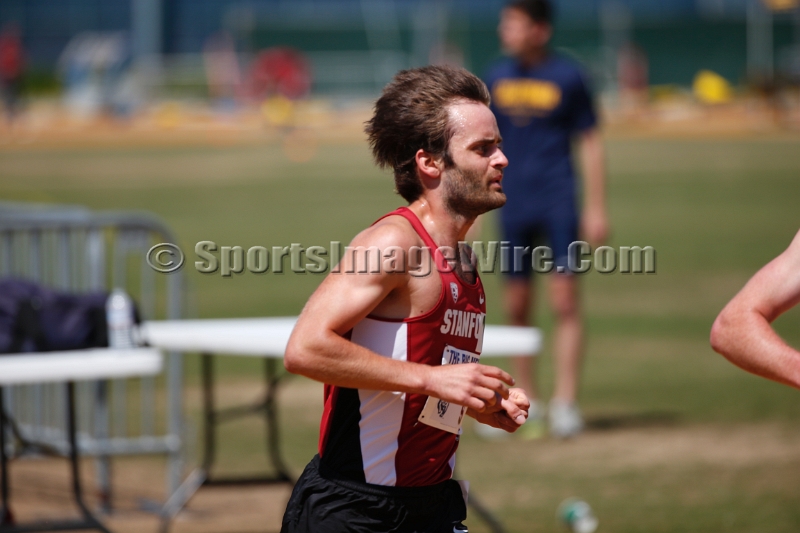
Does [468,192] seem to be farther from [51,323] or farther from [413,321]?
[51,323]

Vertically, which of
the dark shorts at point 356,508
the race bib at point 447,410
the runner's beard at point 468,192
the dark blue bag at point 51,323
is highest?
the runner's beard at point 468,192

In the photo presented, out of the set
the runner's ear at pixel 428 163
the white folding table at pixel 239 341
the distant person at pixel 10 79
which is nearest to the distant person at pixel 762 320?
the runner's ear at pixel 428 163

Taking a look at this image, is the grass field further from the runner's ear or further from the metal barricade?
the runner's ear

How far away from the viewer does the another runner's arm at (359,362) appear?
2867mm

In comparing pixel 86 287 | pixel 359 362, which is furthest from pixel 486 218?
pixel 359 362

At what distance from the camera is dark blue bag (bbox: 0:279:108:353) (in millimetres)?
4898

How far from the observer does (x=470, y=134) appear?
314 cm

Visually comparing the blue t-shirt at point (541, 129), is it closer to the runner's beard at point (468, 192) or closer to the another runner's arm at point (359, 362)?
the runner's beard at point (468, 192)

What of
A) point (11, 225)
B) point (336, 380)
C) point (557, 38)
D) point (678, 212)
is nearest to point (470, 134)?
point (336, 380)

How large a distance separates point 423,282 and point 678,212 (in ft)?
59.3

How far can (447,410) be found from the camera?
3.20m

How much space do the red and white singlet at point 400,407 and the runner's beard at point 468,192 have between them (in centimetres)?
14

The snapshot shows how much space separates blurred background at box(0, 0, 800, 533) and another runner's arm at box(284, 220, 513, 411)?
8.50 feet

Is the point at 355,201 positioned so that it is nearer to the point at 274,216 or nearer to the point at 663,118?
the point at 274,216
